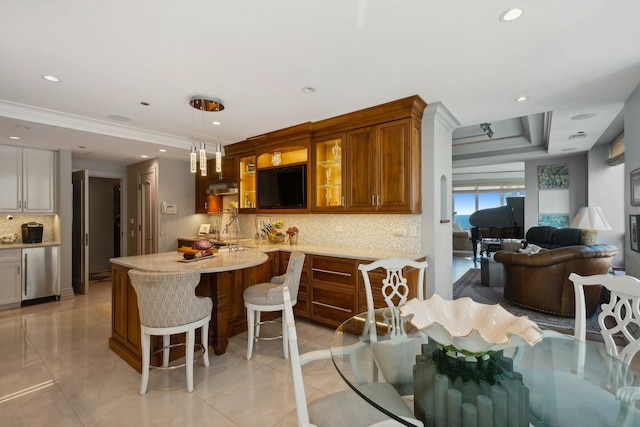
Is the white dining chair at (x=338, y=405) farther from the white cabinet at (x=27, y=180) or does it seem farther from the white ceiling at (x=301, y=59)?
the white cabinet at (x=27, y=180)

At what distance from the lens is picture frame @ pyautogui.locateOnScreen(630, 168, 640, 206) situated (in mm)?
2762

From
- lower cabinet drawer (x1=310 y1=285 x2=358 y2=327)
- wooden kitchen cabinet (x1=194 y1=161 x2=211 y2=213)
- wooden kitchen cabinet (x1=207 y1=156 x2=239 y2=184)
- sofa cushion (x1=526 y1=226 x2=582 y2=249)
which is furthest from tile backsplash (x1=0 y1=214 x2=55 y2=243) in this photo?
sofa cushion (x1=526 y1=226 x2=582 y2=249)

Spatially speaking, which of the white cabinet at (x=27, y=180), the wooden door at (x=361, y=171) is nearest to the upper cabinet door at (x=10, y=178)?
the white cabinet at (x=27, y=180)

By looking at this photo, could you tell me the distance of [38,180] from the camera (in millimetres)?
4891

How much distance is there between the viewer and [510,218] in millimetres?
8383

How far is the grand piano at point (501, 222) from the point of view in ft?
25.5

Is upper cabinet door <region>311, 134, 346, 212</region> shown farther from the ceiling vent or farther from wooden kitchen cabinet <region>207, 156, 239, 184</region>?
the ceiling vent

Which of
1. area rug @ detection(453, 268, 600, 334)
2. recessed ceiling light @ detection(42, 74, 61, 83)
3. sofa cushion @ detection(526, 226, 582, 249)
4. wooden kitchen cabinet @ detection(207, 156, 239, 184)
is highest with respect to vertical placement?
recessed ceiling light @ detection(42, 74, 61, 83)

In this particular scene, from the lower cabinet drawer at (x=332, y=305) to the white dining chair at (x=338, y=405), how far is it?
1857 millimetres

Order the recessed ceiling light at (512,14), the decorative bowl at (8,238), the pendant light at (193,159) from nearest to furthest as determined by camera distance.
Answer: the recessed ceiling light at (512,14), the pendant light at (193,159), the decorative bowl at (8,238)

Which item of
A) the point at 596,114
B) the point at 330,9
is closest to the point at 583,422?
the point at 330,9

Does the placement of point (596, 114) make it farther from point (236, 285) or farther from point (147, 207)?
point (147, 207)

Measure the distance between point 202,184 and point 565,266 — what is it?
6.09 m

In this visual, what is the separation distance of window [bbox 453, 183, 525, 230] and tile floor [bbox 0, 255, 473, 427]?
10.0 m
